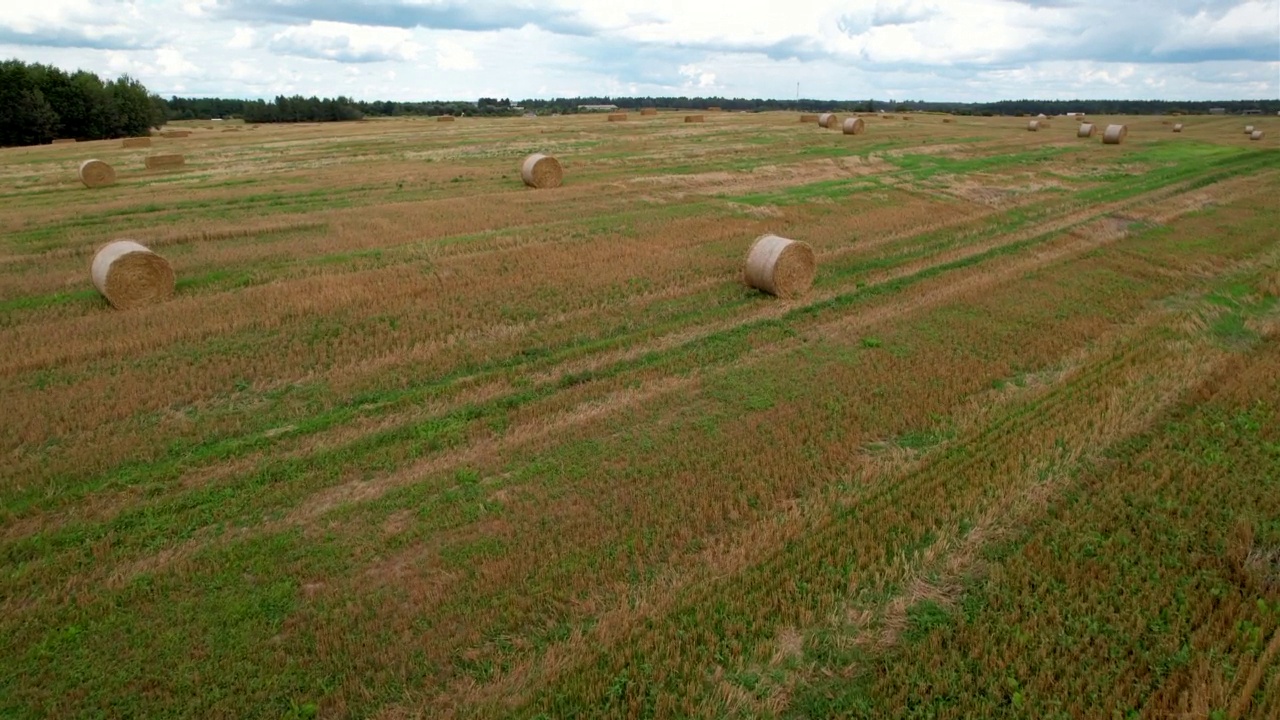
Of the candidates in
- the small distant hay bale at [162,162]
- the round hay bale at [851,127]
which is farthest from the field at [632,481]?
the round hay bale at [851,127]

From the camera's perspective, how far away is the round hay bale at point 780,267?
14555 mm

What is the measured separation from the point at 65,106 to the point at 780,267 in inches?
2617

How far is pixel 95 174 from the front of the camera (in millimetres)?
27047

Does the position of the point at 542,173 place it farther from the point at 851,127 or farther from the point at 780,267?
the point at 851,127

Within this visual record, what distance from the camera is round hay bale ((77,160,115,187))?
87.9 feet

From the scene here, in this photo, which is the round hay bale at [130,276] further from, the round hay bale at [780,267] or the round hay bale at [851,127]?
the round hay bale at [851,127]

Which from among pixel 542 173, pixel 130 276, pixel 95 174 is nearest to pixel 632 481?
pixel 130 276

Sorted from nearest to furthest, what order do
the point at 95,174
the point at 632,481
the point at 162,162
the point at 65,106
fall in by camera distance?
the point at 632,481, the point at 95,174, the point at 162,162, the point at 65,106

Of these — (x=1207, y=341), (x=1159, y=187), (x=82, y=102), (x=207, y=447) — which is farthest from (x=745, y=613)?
(x=82, y=102)

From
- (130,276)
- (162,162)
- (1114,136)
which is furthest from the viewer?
(1114,136)

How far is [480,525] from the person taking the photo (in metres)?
7.55

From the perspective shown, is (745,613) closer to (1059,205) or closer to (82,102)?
(1059,205)

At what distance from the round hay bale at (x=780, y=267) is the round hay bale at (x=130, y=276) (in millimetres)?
11576

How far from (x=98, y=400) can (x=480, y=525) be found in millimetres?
6496
